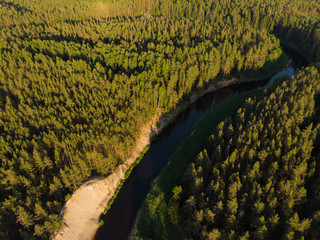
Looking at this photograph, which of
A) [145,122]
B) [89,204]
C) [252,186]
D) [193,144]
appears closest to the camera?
[252,186]

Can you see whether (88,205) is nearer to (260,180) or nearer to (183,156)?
(183,156)

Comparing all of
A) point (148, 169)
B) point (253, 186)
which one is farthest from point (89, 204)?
point (253, 186)

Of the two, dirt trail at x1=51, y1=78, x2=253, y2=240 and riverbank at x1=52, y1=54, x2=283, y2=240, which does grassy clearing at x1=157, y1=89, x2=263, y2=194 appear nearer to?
riverbank at x1=52, y1=54, x2=283, y2=240

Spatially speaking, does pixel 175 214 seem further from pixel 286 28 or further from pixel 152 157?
pixel 286 28

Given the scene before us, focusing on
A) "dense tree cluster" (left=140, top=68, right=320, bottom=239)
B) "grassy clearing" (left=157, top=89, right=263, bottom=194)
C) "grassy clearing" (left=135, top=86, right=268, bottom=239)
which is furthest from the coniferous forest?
"grassy clearing" (left=157, top=89, right=263, bottom=194)

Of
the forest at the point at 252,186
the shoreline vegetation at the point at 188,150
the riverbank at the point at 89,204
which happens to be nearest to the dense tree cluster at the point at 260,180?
the forest at the point at 252,186
